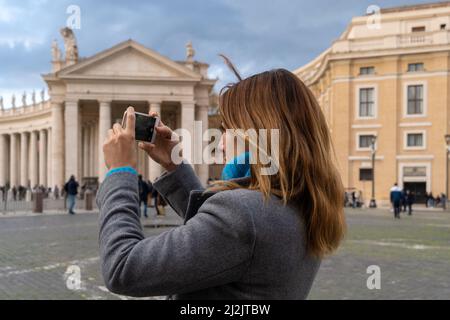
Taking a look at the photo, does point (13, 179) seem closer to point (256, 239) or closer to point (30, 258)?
point (30, 258)

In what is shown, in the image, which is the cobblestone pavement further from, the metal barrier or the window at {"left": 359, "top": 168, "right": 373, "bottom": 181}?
the window at {"left": 359, "top": 168, "right": 373, "bottom": 181}

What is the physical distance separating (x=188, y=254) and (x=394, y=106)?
1823 inches

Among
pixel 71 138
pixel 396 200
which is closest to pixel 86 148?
pixel 71 138

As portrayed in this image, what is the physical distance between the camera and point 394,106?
44719 mm

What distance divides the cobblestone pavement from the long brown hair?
555cm

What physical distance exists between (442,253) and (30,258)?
9645mm

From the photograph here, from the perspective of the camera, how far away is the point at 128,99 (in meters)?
55.4

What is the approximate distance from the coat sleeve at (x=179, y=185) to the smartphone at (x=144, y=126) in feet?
0.99

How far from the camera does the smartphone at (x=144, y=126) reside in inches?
74.9

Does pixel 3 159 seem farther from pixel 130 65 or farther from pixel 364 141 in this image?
pixel 364 141

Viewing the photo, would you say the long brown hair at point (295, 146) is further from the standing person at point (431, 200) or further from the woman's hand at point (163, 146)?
the standing person at point (431, 200)

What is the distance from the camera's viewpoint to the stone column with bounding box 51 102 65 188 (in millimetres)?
57062
